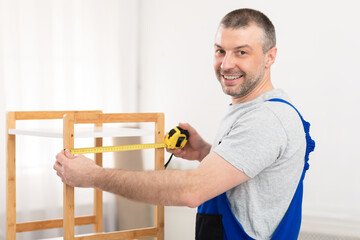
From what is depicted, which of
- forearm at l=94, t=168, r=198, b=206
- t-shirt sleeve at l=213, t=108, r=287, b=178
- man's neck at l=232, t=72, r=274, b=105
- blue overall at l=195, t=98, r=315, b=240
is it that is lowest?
blue overall at l=195, t=98, r=315, b=240

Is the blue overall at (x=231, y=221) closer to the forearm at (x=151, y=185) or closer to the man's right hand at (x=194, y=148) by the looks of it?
the forearm at (x=151, y=185)

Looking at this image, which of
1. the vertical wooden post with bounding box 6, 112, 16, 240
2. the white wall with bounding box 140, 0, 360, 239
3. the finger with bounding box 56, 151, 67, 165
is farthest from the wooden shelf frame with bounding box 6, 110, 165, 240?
the white wall with bounding box 140, 0, 360, 239

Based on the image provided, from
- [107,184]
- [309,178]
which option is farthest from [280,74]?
[107,184]

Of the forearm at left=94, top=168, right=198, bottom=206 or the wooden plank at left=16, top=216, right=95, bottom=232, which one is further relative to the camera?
the wooden plank at left=16, top=216, right=95, bottom=232

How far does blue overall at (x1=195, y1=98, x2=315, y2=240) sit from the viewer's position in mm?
1601

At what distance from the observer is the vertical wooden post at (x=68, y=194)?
179cm

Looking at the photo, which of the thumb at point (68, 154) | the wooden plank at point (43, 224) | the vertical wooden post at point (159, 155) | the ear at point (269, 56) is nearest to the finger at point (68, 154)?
the thumb at point (68, 154)

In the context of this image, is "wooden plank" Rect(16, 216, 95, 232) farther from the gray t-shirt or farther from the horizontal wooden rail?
the gray t-shirt

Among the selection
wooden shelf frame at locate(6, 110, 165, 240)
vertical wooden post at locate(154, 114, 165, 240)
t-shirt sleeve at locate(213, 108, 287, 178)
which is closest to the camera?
t-shirt sleeve at locate(213, 108, 287, 178)

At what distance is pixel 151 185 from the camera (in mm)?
1494

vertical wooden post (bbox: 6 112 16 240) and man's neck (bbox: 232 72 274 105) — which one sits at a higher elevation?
man's neck (bbox: 232 72 274 105)

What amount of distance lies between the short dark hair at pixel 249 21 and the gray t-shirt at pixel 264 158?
0.19 m

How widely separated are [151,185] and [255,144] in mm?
356

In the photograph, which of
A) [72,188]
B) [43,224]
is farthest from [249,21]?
[43,224]
